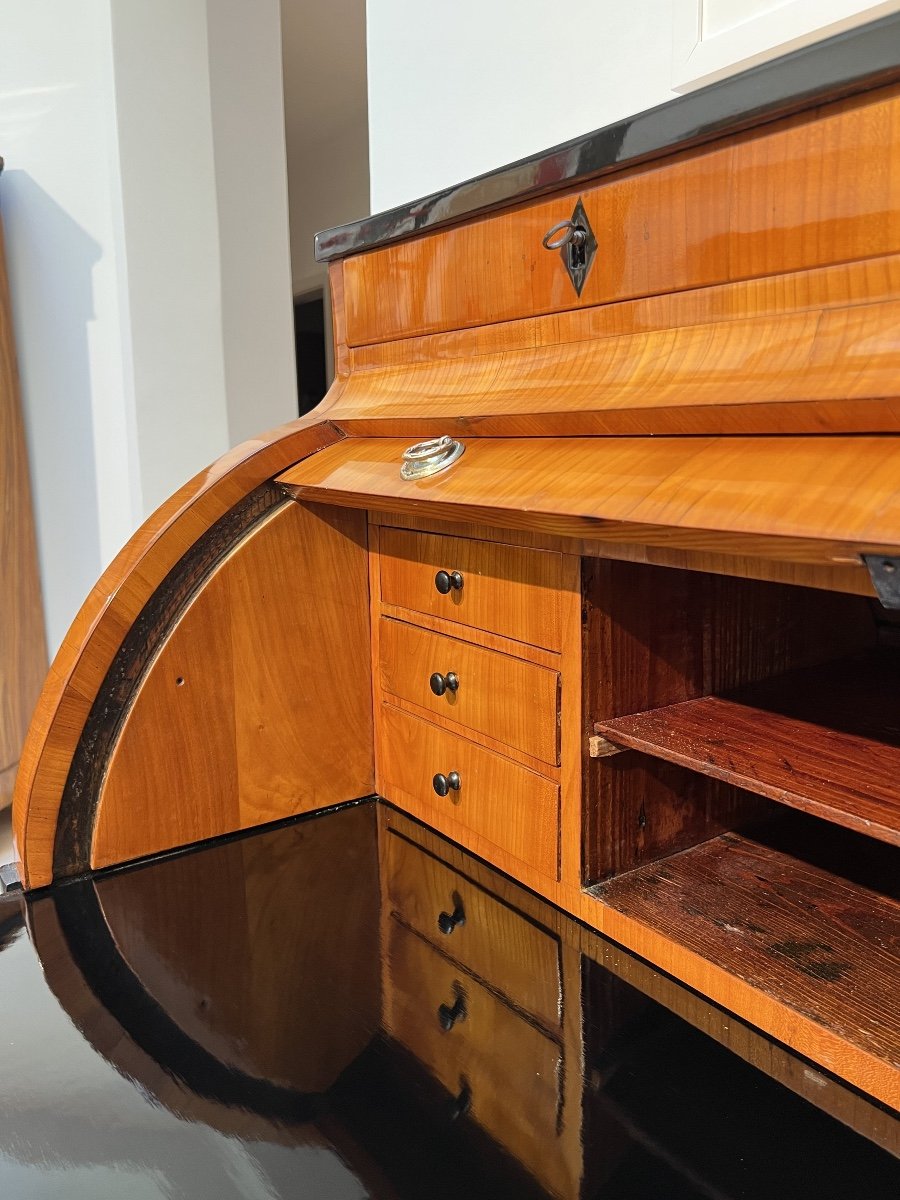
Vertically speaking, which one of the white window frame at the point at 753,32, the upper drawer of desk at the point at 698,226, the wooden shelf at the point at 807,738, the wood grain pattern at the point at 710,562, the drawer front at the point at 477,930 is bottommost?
the drawer front at the point at 477,930

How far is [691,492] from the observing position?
521 mm

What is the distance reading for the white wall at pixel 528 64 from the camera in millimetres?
761

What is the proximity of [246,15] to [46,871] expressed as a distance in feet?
7.68

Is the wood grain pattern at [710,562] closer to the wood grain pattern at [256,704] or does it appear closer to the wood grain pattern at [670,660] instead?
the wood grain pattern at [670,660]

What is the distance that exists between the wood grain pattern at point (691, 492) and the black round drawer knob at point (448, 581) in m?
0.13

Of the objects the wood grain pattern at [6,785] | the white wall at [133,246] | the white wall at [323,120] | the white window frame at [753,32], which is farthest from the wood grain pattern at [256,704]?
the white wall at [323,120]

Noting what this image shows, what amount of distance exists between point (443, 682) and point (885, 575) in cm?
53

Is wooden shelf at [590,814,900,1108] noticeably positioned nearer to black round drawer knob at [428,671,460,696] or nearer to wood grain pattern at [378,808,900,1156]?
wood grain pattern at [378,808,900,1156]

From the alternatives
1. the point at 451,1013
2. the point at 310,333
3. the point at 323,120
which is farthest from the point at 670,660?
the point at 310,333

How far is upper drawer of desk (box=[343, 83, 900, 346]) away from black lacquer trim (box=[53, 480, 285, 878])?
0.34 m

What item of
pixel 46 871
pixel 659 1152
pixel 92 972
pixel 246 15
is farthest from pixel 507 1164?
pixel 246 15

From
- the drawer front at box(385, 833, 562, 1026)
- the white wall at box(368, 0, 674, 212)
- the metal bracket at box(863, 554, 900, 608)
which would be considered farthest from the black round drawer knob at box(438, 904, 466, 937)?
the white wall at box(368, 0, 674, 212)

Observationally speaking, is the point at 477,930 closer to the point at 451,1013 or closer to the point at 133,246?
the point at 451,1013

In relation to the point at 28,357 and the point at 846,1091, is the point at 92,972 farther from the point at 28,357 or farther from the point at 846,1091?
the point at 28,357
